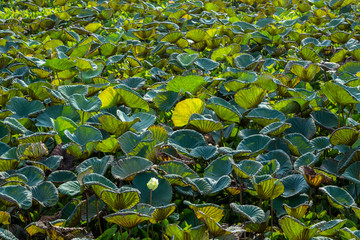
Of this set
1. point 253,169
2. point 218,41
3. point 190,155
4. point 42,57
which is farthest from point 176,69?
point 253,169

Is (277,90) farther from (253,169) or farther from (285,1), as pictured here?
(285,1)

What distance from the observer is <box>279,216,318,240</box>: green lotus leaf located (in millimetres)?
1325

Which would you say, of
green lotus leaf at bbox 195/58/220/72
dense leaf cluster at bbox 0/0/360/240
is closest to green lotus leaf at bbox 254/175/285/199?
dense leaf cluster at bbox 0/0/360/240

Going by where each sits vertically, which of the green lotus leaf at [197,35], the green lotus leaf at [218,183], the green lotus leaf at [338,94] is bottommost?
the green lotus leaf at [197,35]

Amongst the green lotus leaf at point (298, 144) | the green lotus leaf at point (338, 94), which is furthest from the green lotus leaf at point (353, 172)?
the green lotus leaf at point (338, 94)

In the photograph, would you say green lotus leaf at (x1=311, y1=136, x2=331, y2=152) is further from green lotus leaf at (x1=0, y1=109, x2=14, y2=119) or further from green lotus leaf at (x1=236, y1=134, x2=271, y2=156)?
green lotus leaf at (x1=0, y1=109, x2=14, y2=119)

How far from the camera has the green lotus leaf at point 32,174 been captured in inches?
66.3

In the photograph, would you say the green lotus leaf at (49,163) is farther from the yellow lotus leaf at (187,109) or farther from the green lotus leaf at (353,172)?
the green lotus leaf at (353,172)

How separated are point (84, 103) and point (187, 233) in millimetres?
→ 1007

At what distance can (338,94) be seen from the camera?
2.00 m

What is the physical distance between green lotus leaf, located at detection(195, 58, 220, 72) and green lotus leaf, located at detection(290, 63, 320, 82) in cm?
46

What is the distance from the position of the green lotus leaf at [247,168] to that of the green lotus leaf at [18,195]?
0.72 metres

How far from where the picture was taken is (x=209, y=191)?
1.59 meters

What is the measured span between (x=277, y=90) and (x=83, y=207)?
134 cm
